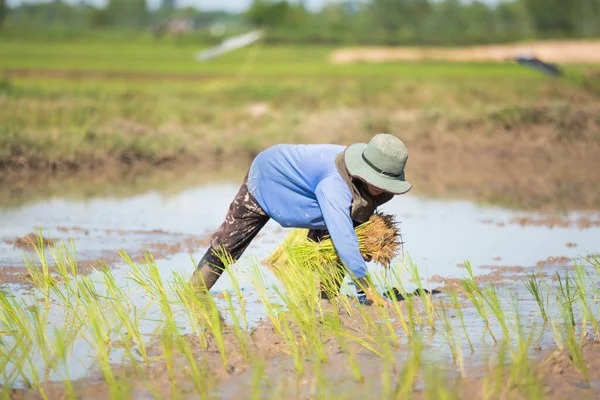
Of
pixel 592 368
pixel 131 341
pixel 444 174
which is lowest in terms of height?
pixel 444 174

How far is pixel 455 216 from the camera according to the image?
924 centimetres

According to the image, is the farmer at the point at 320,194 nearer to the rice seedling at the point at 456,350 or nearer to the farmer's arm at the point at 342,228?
the farmer's arm at the point at 342,228

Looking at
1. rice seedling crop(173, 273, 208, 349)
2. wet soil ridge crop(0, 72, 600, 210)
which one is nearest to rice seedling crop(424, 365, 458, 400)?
rice seedling crop(173, 273, 208, 349)

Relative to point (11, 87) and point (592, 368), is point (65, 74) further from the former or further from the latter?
point (592, 368)

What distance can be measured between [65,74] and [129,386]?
23.8 m

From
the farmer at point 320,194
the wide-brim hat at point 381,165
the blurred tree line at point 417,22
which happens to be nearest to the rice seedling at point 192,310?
the farmer at point 320,194

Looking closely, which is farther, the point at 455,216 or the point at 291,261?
the point at 455,216

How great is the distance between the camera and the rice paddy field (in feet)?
13.1

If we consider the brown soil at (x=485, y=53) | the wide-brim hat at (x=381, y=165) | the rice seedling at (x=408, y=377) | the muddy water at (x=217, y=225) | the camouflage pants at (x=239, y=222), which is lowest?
the brown soil at (x=485, y=53)

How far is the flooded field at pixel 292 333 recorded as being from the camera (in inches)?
150

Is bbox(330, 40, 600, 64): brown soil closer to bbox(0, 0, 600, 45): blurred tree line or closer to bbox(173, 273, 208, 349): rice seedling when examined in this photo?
bbox(0, 0, 600, 45): blurred tree line

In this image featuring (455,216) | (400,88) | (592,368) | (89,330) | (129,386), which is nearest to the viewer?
(129,386)

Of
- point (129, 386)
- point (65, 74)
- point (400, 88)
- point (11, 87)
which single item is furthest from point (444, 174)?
point (65, 74)

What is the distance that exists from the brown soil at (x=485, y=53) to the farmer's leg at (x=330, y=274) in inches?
1189
